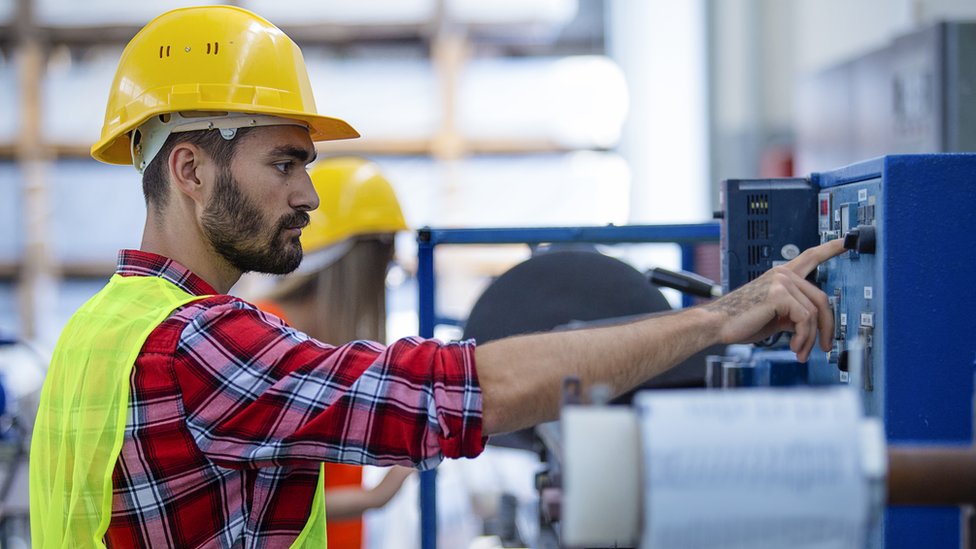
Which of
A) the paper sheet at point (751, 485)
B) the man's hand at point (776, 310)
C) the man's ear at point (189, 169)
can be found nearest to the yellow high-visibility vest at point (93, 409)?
the man's ear at point (189, 169)

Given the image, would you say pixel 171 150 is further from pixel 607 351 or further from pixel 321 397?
pixel 607 351

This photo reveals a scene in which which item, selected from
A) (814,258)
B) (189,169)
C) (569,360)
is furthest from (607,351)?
(189,169)

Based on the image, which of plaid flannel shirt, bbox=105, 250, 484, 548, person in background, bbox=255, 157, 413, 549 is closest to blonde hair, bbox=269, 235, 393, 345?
person in background, bbox=255, 157, 413, 549

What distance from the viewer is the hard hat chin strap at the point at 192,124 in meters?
1.14

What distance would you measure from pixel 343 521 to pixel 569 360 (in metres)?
1.14

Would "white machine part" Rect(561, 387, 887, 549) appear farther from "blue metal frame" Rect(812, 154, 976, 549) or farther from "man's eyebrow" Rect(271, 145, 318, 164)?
"man's eyebrow" Rect(271, 145, 318, 164)

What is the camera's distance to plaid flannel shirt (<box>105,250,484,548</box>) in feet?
3.00

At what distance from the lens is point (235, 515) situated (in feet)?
3.38

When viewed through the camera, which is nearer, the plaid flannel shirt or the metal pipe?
the metal pipe

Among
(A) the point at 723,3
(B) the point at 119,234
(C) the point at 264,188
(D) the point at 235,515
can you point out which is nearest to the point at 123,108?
(C) the point at 264,188

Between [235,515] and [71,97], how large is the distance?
4.27 m

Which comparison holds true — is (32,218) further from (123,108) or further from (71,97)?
(123,108)

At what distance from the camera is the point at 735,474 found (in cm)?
56

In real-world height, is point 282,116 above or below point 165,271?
above
